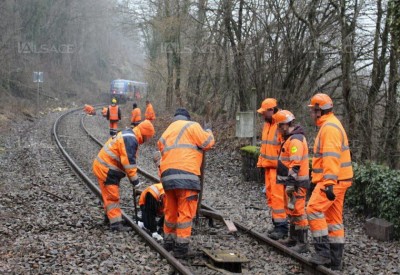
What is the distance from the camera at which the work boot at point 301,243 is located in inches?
269

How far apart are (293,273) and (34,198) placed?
19.8 ft

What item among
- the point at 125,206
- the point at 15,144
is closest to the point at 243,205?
the point at 125,206

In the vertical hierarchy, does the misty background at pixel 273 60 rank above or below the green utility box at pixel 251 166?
above

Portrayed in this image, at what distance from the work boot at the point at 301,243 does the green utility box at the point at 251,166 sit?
212 inches

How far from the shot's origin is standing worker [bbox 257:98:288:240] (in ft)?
24.3

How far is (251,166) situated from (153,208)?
18.5ft

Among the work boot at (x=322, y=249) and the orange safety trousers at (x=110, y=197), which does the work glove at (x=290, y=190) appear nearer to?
the work boot at (x=322, y=249)

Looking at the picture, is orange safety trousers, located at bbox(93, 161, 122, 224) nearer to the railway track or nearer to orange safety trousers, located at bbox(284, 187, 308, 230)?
the railway track

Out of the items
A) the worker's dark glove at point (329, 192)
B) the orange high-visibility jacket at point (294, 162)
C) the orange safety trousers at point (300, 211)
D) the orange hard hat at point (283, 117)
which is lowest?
the orange safety trousers at point (300, 211)

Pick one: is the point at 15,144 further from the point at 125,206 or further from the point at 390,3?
the point at 390,3

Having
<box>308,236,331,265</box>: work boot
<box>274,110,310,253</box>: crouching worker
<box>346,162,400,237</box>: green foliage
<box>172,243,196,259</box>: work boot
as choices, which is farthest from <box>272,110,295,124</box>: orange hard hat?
<box>346,162,400,237</box>: green foliage

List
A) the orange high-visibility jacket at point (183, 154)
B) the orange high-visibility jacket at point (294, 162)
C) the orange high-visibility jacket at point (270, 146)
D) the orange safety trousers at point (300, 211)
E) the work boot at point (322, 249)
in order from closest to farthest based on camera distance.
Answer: the work boot at point (322, 249), the orange high-visibility jacket at point (183, 154), the orange high-visibility jacket at point (294, 162), the orange safety trousers at point (300, 211), the orange high-visibility jacket at point (270, 146)

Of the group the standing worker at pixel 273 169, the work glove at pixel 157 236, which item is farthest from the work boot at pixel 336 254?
the work glove at pixel 157 236

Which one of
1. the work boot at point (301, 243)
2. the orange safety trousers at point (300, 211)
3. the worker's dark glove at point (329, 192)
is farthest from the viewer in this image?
the orange safety trousers at point (300, 211)
